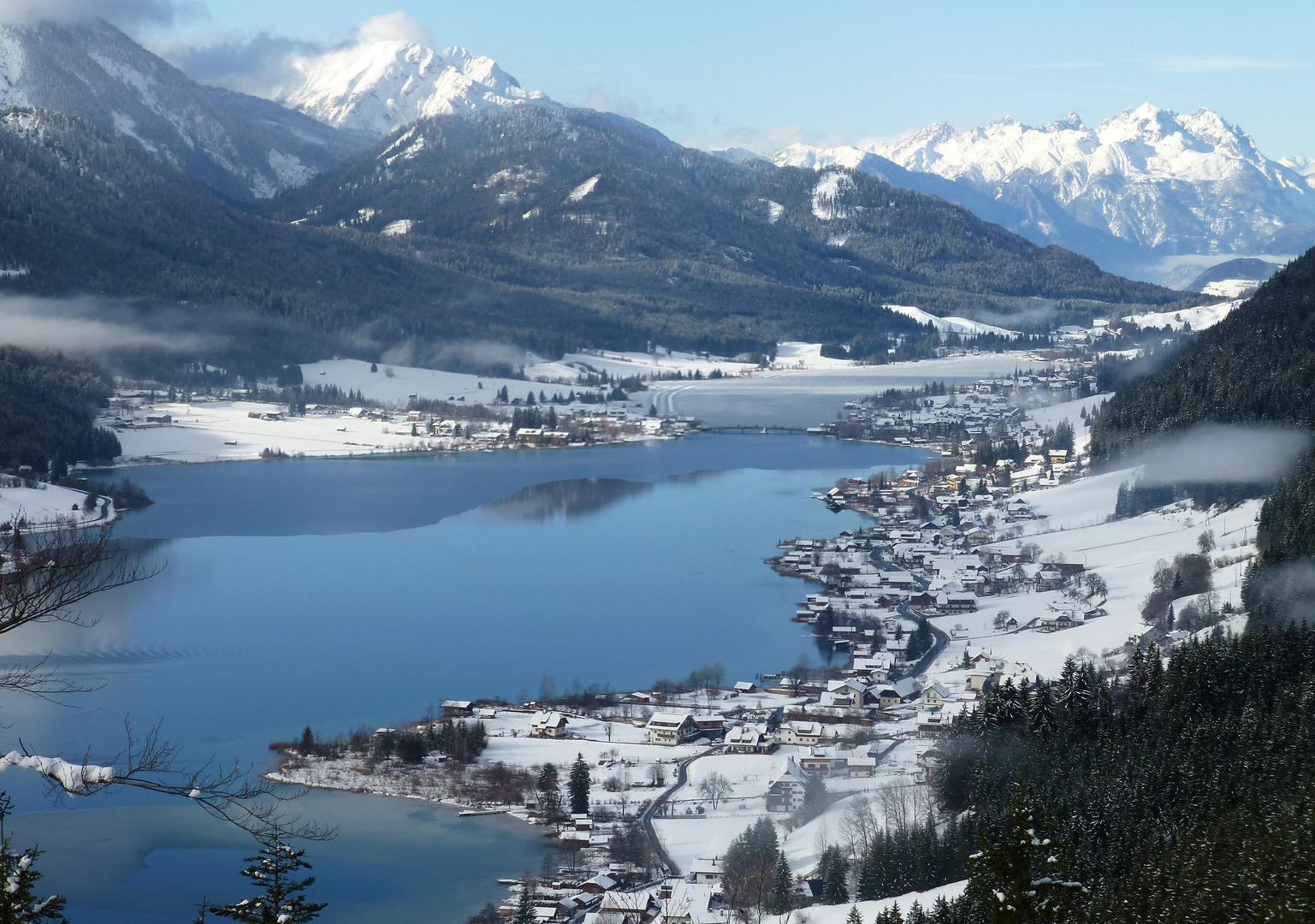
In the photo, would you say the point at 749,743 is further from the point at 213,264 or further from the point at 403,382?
the point at 213,264

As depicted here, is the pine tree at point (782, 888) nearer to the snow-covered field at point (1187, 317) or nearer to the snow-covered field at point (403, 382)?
the snow-covered field at point (403, 382)

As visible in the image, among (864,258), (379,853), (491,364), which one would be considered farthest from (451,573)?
(864,258)

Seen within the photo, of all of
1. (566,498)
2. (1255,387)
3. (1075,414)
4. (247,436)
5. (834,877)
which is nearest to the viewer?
(834,877)

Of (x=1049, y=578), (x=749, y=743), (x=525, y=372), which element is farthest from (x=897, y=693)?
(x=525, y=372)

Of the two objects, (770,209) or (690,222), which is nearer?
(690,222)

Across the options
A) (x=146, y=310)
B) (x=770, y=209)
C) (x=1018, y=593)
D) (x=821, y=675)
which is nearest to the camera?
(x=821, y=675)

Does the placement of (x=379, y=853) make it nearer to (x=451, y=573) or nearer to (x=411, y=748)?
(x=411, y=748)

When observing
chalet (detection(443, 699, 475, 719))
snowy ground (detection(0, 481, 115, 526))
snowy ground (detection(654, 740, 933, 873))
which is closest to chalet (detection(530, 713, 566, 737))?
chalet (detection(443, 699, 475, 719))
